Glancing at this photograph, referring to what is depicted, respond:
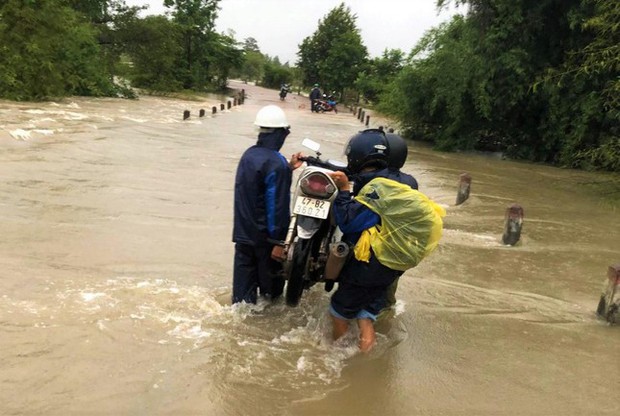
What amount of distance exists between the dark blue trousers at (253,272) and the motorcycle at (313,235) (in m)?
0.20

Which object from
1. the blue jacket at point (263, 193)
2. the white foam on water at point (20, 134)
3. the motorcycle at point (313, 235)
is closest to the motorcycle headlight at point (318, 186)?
the motorcycle at point (313, 235)

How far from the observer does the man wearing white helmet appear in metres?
4.41

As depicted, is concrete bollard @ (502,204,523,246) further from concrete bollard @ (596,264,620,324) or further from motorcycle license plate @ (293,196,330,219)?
motorcycle license plate @ (293,196,330,219)

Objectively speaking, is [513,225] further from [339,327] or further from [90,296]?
[90,296]

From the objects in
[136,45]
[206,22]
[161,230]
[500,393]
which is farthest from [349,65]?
[500,393]

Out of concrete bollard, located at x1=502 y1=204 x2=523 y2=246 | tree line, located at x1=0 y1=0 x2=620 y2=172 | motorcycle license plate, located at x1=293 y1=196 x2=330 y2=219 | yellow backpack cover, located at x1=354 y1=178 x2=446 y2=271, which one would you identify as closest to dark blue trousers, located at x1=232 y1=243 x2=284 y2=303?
motorcycle license plate, located at x1=293 y1=196 x2=330 y2=219

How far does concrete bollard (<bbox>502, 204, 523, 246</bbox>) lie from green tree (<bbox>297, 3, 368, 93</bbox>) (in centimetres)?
4873

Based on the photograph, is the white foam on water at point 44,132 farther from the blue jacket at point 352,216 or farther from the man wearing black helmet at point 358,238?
the blue jacket at point 352,216

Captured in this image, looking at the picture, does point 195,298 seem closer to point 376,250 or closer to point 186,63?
point 376,250

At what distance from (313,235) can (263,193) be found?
497 millimetres

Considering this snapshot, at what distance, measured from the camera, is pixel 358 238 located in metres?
4.12

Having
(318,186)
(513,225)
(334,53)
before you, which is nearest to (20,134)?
(513,225)

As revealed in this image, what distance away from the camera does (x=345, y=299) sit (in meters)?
4.25

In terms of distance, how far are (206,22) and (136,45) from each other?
12316 millimetres
